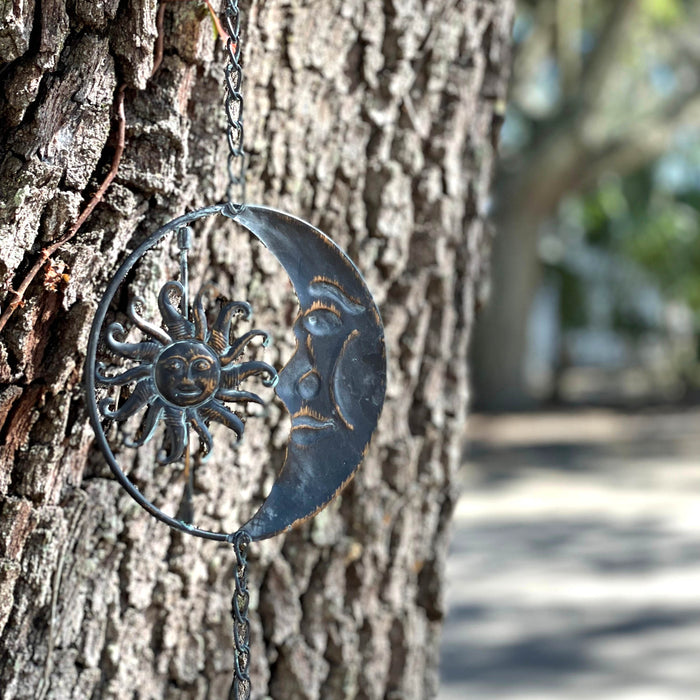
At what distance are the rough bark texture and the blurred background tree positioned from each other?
28.0ft

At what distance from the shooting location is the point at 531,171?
409 inches

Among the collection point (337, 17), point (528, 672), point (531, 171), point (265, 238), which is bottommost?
point (528, 672)

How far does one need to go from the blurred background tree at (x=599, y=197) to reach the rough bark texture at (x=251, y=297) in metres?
8.53

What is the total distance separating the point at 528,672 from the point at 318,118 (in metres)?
2.80

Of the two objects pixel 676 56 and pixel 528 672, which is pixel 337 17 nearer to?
pixel 528 672

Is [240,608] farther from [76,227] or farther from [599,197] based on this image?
[599,197]

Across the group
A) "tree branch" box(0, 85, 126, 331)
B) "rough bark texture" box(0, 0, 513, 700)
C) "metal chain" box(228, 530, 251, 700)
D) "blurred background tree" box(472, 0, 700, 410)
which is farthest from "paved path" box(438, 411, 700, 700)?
"blurred background tree" box(472, 0, 700, 410)

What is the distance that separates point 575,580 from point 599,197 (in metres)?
9.41

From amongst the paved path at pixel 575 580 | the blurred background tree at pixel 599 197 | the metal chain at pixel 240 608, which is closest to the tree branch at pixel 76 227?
the metal chain at pixel 240 608

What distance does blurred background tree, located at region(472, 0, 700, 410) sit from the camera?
10203 mm

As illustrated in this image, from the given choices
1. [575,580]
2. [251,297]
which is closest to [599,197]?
[575,580]

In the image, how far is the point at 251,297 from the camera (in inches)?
70.9

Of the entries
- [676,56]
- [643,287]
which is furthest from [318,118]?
[643,287]

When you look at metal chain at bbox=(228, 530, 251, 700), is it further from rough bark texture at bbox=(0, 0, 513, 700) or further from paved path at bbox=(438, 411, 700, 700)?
paved path at bbox=(438, 411, 700, 700)
